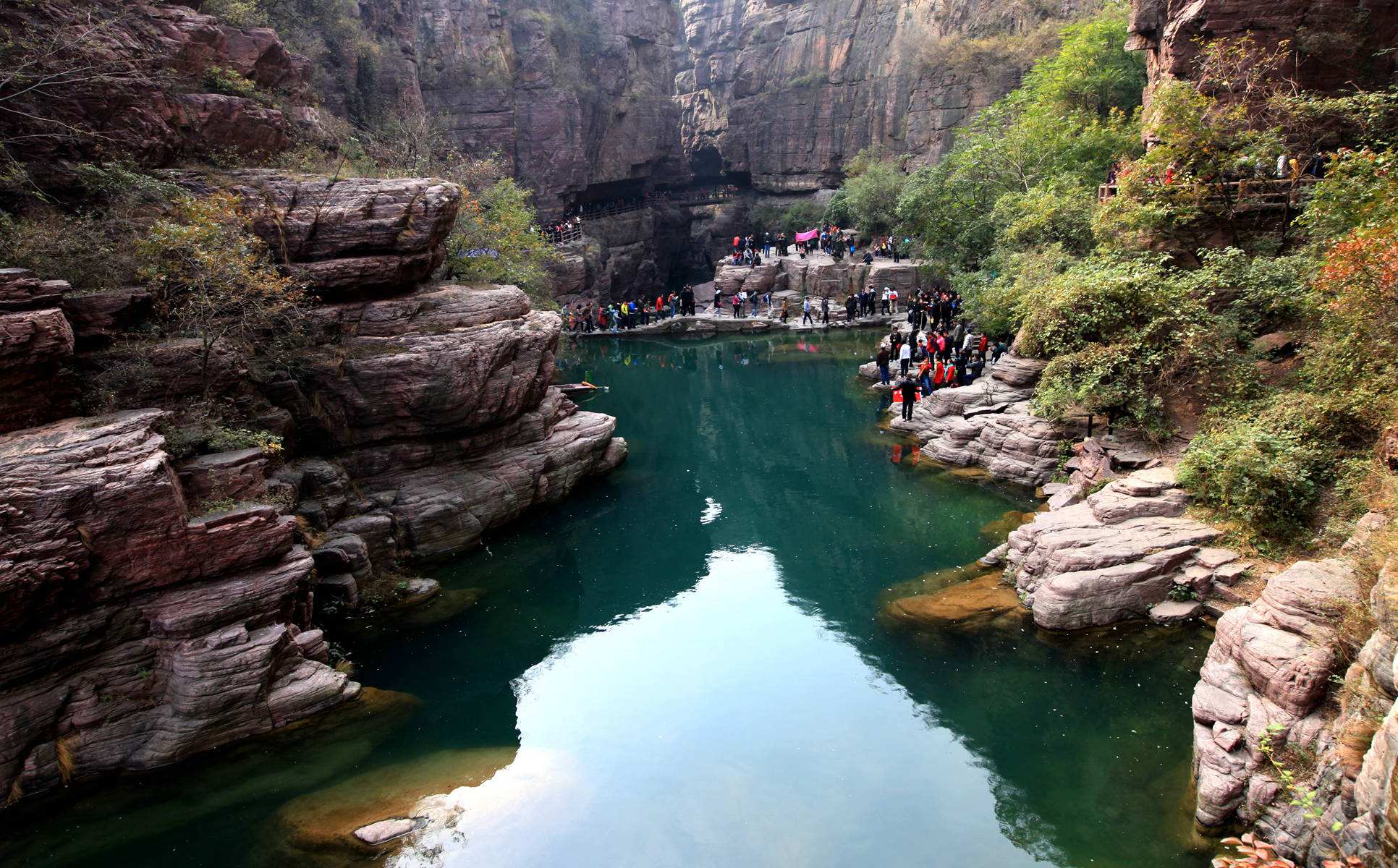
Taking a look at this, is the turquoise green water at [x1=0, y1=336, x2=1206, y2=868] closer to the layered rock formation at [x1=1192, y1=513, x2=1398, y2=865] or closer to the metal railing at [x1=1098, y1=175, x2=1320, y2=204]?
the layered rock formation at [x1=1192, y1=513, x2=1398, y2=865]

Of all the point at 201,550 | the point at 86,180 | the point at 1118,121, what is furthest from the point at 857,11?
the point at 201,550

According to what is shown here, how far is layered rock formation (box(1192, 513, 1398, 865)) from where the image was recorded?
646 cm

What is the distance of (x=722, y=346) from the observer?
3431 centimetres

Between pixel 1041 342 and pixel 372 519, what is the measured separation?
552 inches

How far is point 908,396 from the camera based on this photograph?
2148 cm

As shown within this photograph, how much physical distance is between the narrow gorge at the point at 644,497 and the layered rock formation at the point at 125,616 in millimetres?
44

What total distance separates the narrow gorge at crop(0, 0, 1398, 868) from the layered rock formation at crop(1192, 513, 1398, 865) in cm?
5

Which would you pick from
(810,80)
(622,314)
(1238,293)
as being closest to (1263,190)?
(1238,293)

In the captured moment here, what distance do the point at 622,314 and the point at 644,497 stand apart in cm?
1903

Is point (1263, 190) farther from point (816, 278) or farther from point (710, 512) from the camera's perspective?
point (816, 278)

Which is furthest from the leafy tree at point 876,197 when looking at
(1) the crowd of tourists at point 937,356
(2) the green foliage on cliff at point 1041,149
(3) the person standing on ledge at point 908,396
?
(3) the person standing on ledge at point 908,396

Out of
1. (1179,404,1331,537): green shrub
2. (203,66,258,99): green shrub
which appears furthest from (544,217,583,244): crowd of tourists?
(1179,404,1331,537): green shrub

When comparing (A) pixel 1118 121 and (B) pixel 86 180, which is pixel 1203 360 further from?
(B) pixel 86 180

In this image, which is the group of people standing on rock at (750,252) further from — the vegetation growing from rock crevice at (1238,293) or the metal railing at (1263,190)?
the metal railing at (1263,190)
